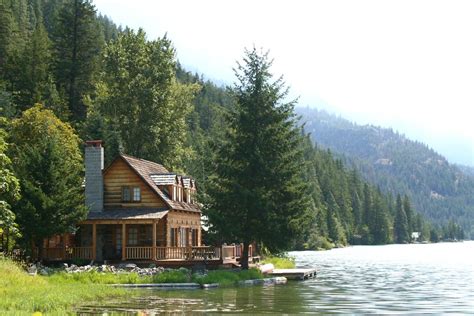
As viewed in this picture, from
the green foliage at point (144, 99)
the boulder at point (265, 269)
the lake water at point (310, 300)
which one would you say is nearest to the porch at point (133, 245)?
the boulder at point (265, 269)

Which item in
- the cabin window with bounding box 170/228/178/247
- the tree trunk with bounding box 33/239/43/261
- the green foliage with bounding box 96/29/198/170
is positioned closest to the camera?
the tree trunk with bounding box 33/239/43/261

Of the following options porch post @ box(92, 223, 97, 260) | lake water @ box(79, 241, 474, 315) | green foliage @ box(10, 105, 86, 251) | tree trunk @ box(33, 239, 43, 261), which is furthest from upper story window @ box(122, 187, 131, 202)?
lake water @ box(79, 241, 474, 315)

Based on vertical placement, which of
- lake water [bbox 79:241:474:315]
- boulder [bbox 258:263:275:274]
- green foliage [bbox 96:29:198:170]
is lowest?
lake water [bbox 79:241:474:315]

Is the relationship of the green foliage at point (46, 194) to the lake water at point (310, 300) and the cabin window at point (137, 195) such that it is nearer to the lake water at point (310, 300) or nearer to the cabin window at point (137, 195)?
the cabin window at point (137, 195)

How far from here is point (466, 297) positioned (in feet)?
124

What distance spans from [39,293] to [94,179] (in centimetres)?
2237

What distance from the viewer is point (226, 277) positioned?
1716 inches

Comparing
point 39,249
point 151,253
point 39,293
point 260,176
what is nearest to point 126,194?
point 151,253

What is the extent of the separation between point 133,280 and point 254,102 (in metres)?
15.5

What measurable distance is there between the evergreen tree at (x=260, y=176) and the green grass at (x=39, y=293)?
12.8 meters

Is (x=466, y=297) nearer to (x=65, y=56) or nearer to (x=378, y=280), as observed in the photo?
(x=378, y=280)

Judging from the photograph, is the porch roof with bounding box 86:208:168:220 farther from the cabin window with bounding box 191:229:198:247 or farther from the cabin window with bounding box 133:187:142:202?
the cabin window with bounding box 191:229:198:247

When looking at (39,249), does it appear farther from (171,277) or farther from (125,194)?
(171,277)

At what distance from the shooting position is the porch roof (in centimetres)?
4841
